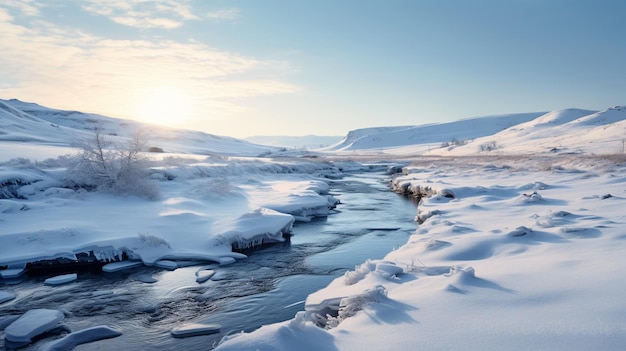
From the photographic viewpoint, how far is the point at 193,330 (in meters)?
8.54

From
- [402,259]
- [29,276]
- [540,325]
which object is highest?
[540,325]

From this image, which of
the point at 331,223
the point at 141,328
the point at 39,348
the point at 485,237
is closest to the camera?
the point at 39,348

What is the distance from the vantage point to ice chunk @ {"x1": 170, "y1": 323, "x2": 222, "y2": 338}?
8438mm

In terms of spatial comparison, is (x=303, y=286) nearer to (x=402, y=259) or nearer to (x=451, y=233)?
(x=402, y=259)

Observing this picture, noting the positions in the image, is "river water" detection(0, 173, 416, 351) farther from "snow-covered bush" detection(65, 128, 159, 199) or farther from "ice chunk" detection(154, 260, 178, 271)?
"snow-covered bush" detection(65, 128, 159, 199)

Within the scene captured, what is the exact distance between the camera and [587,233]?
35.9 ft

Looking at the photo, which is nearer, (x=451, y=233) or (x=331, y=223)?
(x=451, y=233)

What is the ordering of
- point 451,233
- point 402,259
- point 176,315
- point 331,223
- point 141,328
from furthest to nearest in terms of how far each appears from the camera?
point 331,223
point 451,233
point 402,259
point 176,315
point 141,328

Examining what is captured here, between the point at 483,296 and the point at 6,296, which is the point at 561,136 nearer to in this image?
the point at 483,296

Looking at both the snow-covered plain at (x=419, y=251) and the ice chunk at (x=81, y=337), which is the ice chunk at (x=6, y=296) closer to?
the snow-covered plain at (x=419, y=251)

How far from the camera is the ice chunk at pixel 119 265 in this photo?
13.0m

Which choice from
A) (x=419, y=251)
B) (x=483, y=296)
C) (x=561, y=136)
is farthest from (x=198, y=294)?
(x=561, y=136)

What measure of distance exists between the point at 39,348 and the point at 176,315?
9.07 ft

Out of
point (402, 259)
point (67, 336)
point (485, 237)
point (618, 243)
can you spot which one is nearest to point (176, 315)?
point (67, 336)
